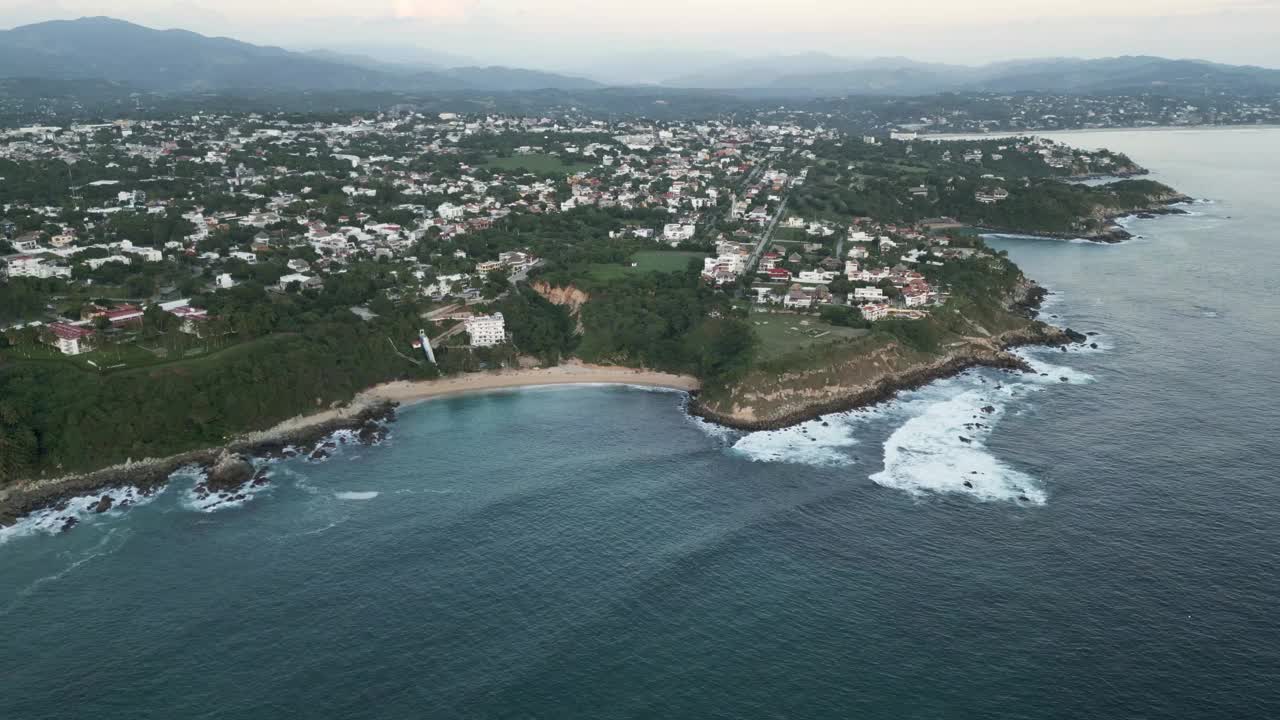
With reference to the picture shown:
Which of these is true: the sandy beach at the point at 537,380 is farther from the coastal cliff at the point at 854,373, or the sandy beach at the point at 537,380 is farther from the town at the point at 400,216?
the coastal cliff at the point at 854,373

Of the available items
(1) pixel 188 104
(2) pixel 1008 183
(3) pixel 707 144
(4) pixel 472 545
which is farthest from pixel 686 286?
(1) pixel 188 104

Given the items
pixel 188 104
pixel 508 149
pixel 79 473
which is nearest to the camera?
pixel 79 473

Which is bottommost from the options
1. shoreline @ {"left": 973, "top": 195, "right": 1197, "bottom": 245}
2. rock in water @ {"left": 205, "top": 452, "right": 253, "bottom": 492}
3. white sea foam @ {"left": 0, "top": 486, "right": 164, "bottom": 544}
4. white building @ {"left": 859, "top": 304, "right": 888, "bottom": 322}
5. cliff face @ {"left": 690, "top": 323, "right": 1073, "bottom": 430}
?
white sea foam @ {"left": 0, "top": 486, "right": 164, "bottom": 544}

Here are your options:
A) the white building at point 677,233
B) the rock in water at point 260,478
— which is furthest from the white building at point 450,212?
the rock in water at point 260,478

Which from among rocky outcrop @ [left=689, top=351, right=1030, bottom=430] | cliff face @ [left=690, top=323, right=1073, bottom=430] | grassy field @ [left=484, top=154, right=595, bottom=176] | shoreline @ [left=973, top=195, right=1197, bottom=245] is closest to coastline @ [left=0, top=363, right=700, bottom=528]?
cliff face @ [left=690, top=323, right=1073, bottom=430]

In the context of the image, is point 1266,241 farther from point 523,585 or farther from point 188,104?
point 188,104

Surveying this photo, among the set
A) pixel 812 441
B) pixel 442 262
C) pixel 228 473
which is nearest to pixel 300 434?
pixel 228 473

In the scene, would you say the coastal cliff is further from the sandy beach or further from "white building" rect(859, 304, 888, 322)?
the sandy beach

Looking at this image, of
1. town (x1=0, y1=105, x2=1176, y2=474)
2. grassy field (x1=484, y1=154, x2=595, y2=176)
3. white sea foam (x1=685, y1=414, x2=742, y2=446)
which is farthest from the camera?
grassy field (x1=484, y1=154, x2=595, y2=176)
